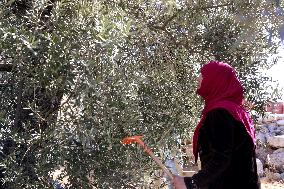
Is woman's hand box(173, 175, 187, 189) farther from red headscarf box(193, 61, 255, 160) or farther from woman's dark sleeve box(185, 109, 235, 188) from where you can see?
red headscarf box(193, 61, 255, 160)

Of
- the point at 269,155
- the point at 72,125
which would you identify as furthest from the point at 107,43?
the point at 269,155

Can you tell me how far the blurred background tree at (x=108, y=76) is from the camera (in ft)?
8.66

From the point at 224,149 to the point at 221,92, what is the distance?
1.36ft

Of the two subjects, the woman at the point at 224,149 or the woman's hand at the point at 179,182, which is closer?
the woman at the point at 224,149

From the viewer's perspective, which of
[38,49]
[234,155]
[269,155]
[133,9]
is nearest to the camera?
[38,49]

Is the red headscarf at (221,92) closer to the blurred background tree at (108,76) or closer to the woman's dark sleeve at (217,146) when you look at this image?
the woman's dark sleeve at (217,146)

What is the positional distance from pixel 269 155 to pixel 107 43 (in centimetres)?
1196

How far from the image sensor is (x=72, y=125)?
9.66 ft

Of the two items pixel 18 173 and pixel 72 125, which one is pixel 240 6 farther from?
pixel 18 173

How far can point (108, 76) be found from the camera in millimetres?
2705

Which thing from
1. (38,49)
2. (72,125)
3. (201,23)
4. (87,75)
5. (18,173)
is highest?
(201,23)

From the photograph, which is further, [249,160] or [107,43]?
[249,160]

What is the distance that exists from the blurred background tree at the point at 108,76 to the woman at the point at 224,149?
0.50 metres

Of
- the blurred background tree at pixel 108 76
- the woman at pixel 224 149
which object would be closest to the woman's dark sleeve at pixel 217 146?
the woman at pixel 224 149
